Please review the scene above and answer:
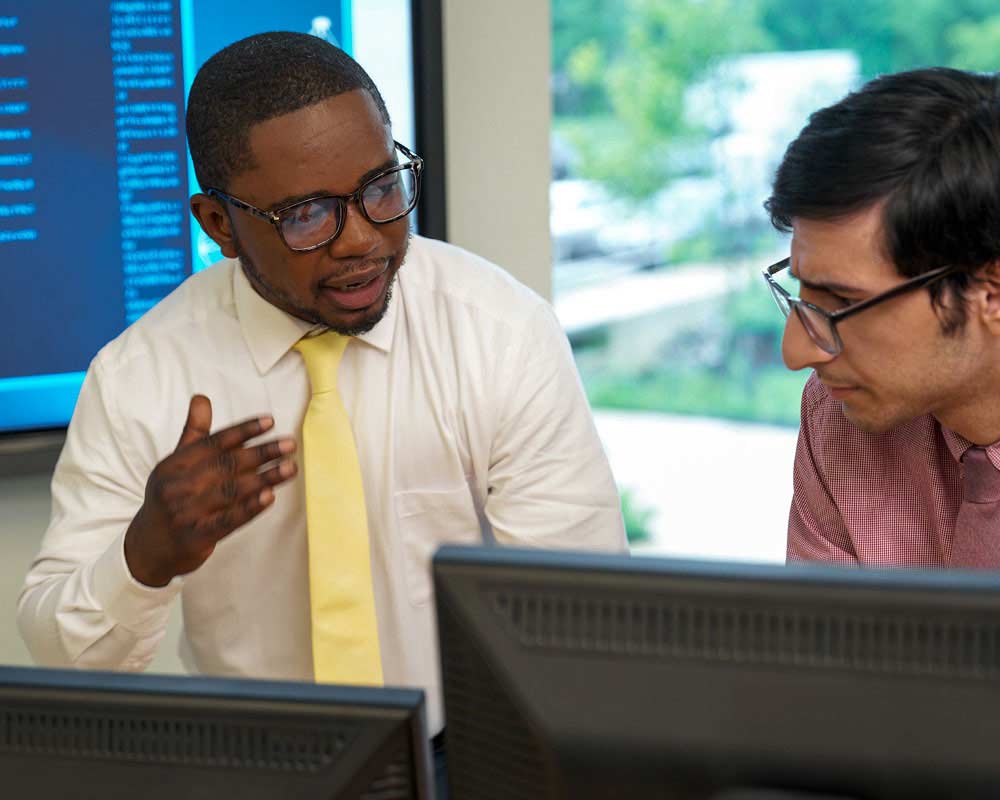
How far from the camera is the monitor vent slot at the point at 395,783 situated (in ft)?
2.49

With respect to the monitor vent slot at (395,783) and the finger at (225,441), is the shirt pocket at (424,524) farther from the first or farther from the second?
the monitor vent slot at (395,783)

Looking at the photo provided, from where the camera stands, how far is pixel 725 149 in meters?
4.06

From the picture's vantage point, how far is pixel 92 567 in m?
1.55

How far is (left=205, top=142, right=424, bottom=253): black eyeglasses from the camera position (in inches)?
60.0

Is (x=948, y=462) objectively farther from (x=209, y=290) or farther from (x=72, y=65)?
(x=72, y=65)

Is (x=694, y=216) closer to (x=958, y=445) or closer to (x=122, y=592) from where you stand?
(x=958, y=445)

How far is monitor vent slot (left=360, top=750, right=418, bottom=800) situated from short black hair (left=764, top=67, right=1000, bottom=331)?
810mm

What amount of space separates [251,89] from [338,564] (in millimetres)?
617

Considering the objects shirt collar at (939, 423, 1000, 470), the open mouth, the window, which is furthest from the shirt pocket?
the window

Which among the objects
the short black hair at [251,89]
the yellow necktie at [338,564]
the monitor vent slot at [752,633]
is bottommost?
the yellow necktie at [338,564]

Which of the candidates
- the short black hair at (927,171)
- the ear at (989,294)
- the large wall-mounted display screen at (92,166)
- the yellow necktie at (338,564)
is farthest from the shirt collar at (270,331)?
the ear at (989,294)

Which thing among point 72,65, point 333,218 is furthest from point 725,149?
point 333,218

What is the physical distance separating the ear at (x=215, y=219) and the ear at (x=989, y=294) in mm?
947

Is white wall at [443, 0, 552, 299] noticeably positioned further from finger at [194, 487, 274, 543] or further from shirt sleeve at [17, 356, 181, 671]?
finger at [194, 487, 274, 543]
